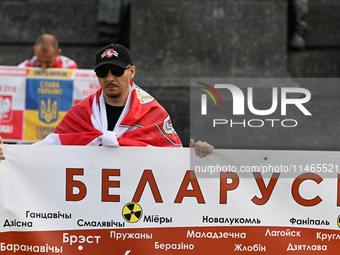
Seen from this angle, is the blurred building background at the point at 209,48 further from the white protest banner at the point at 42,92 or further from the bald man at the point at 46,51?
the bald man at the point at 46,51

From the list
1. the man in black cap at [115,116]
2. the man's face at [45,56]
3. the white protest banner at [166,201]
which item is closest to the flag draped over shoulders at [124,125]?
the man in black cap at [115,116]

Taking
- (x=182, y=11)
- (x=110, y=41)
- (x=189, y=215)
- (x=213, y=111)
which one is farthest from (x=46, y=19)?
(x=189, y=215)

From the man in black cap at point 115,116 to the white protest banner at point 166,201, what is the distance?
193 mm

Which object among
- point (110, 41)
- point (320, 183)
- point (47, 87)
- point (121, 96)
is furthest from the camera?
point (110, 41)

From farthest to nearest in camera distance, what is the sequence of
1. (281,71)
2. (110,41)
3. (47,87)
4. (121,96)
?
(110,41), (281,71), (47,87), (121,96)

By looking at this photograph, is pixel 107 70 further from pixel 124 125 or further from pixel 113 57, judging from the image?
pixel 124 125

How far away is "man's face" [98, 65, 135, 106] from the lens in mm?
4152

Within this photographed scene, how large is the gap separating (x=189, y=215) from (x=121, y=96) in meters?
1.19

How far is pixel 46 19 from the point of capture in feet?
31.6

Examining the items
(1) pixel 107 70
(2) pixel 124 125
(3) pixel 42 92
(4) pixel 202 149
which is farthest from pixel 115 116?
(3) pixel 42 92

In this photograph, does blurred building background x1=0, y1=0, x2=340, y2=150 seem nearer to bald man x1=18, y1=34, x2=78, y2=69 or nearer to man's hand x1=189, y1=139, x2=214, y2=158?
bald man x1=18, y1=34, x2=78, y2=69

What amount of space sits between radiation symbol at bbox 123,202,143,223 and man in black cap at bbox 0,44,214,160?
0.51 m

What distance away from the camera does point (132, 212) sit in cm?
389

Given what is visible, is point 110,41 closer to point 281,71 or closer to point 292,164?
point 281,71
